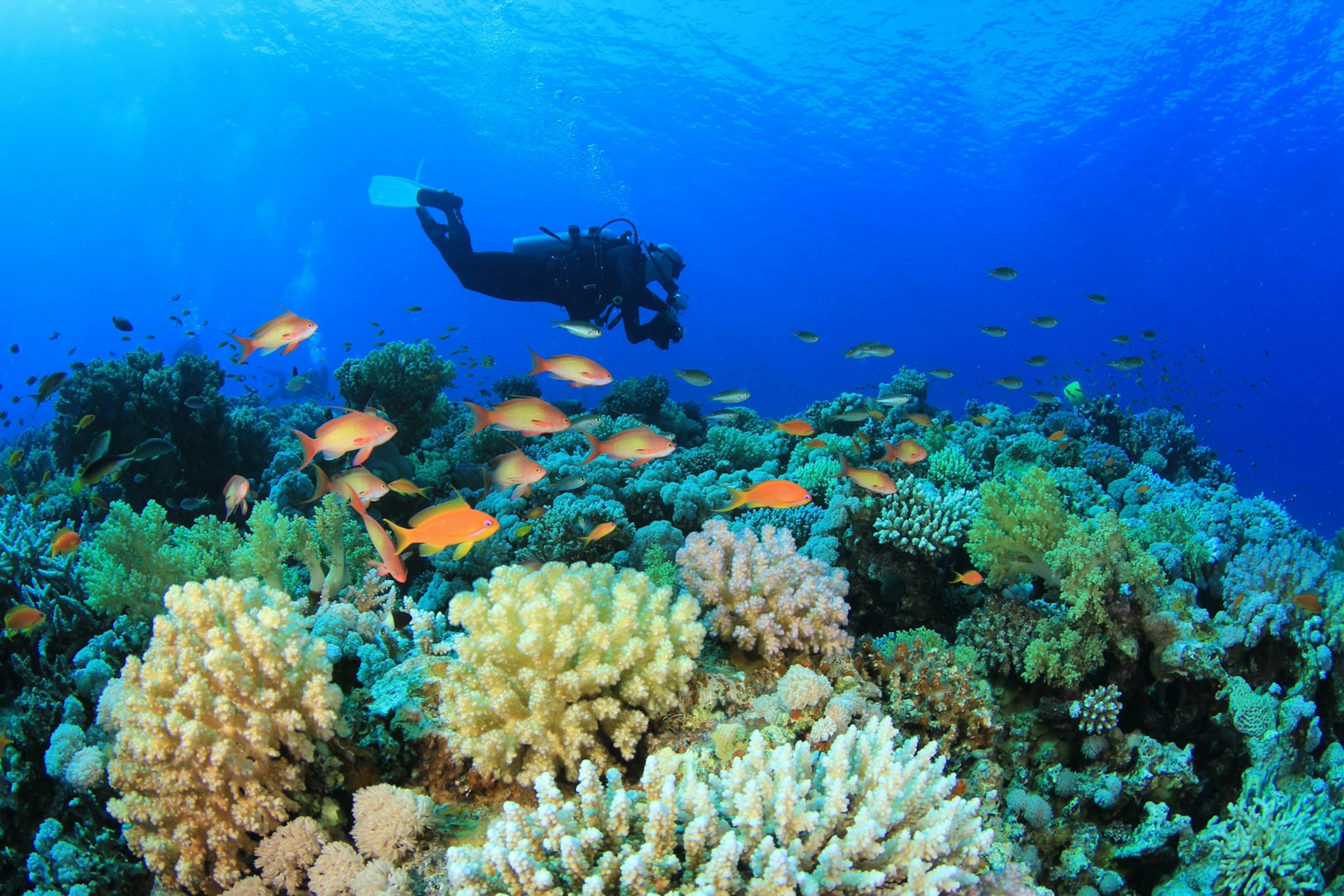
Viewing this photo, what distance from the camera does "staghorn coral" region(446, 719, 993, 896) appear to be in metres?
1.58

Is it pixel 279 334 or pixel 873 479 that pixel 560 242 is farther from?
pixel 873 479

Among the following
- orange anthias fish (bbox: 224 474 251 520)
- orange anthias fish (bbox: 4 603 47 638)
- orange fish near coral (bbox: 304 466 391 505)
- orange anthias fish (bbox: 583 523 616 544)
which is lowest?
orange anthias fish (bbox: 224 474 251 520)

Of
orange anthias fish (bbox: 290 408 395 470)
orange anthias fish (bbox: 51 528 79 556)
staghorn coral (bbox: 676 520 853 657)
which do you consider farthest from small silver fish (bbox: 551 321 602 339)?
orange anthias fish (bbox: 51 528 79 556)

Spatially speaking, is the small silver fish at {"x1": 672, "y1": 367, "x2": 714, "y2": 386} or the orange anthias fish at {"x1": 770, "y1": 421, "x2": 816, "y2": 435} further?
the small silver fish at {"x1": 672, "y1": 367, "x2": 714, "y2": 386}

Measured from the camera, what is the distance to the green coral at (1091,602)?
353cm

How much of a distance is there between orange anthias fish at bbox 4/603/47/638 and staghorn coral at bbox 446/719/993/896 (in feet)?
10.6

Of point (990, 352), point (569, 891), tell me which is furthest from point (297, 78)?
point (990, 352)

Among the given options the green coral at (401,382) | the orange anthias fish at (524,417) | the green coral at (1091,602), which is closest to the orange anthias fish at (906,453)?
the green coral at (1091,602)

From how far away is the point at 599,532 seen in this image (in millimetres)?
4352

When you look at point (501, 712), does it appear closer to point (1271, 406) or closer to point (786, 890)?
point (786, 890)

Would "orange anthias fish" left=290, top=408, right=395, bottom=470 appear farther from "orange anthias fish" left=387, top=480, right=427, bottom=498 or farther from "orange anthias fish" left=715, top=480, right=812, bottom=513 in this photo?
"orange anthias fish" left=715, top=480, right=812, bottom=513

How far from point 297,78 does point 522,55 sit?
2939 cm

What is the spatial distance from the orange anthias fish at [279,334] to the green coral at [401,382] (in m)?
3.71

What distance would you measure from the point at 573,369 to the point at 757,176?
218 feet
